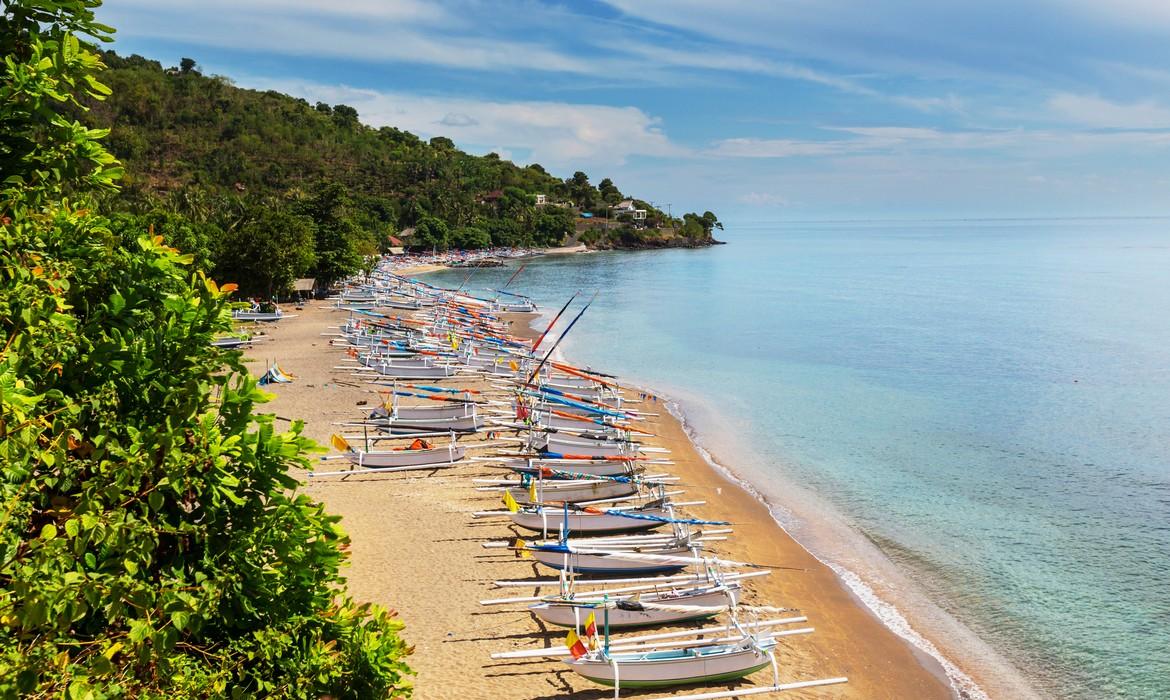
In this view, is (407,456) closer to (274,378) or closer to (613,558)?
(613,558)

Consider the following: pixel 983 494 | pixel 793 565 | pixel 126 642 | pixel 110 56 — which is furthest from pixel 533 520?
pixel 110 56

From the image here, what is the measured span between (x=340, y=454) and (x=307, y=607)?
18.4m

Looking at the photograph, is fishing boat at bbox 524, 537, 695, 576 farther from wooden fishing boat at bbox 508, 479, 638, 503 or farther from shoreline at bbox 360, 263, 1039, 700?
shoreline at bbox 360, 263, 1039, 700

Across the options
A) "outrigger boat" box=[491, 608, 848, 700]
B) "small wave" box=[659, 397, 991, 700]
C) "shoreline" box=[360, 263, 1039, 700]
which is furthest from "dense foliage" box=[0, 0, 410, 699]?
"shoreline" box=[360, 263, 1039, 700]

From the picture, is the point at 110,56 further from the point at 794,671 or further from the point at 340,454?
the point at 794,671

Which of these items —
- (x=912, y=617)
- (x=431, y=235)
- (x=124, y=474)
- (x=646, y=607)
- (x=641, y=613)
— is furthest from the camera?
(x=431, y=235)

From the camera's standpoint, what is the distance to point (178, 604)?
5.65 m

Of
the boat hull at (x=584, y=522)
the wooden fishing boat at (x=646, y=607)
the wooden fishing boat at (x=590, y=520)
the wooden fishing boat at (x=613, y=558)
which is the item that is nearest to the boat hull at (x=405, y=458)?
the wooden fishing boat at (x=590, y=520)

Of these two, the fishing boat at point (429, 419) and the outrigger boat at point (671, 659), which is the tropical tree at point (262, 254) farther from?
the outrigger boat at point (671, 659)

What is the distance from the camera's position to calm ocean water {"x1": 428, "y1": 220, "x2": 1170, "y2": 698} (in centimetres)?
1798

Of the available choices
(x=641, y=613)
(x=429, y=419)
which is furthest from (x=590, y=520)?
(x=429, y=419)

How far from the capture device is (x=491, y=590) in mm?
16312

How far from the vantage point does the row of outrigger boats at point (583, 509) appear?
13430 mm

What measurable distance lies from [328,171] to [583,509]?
139157mm
